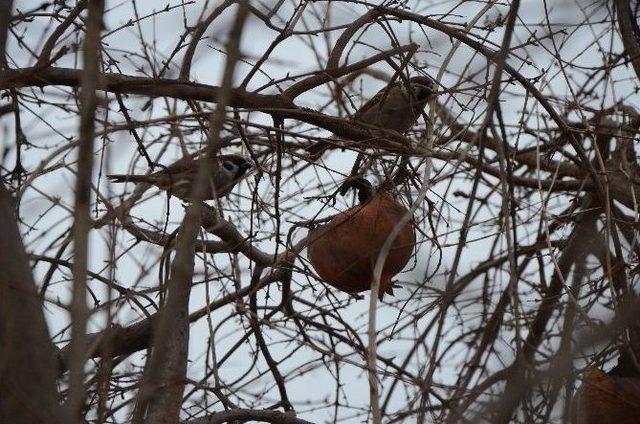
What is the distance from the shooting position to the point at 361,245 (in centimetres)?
327

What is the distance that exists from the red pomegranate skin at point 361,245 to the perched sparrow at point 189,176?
429 mm

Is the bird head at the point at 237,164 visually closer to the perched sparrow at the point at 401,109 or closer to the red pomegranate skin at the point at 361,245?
the perched sparrow at the point at 401,109

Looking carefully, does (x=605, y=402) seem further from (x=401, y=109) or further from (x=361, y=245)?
(x=401, y=109)

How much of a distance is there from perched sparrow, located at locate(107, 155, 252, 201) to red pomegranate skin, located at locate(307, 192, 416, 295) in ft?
1.41

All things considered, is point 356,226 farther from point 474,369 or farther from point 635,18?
point 635,18

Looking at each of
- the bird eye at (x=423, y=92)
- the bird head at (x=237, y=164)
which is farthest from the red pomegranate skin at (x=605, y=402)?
the bird head at (x=237, y=164)

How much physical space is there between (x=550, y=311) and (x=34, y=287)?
281 centimetres

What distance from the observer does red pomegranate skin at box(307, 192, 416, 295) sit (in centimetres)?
327

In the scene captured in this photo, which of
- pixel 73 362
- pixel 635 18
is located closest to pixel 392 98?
pixel 635 18

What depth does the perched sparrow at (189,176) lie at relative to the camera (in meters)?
3.49

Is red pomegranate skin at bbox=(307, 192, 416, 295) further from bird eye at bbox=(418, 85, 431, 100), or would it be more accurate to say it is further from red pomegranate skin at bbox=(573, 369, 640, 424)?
bird eye at bbox=(418, 85, 431, 100)

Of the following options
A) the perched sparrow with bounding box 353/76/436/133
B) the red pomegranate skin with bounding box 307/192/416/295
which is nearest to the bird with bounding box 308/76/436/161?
the perched sparrow with bounding box 353/76/436/133

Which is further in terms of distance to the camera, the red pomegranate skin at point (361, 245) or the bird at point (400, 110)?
the bird at point (400, 110)

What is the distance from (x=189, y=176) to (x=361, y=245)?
683mm
